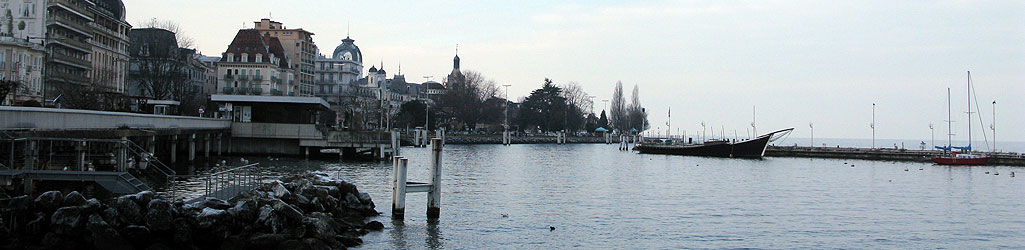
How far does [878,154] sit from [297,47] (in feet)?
287

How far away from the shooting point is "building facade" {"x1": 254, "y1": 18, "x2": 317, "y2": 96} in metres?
136

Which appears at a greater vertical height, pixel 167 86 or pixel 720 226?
pixel 167 86

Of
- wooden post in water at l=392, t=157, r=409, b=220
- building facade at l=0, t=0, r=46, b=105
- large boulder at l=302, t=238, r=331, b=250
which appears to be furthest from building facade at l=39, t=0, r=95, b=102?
large boulder at l=302, t=238, r=331, b=250

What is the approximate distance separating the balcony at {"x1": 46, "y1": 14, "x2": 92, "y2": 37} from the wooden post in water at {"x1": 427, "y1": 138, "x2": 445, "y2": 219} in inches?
2171

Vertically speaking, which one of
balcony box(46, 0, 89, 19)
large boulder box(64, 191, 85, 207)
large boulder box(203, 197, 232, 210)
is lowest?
large boulder box(203, 197, 232, 210)

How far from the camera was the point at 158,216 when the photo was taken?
18.5 metres

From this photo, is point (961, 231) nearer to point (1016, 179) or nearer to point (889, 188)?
point (889, 188)

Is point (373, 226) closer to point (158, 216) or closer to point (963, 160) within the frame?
point (158, 216)

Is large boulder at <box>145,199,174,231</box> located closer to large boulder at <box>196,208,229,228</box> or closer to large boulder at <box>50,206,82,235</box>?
large boulder at <box>196,208,229,228</box>

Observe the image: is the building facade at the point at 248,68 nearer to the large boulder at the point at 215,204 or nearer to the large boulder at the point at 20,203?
the large boulder at the point at 215,204

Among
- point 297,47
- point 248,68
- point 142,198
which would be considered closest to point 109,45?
point 248,68

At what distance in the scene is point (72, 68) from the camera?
75.4 meters

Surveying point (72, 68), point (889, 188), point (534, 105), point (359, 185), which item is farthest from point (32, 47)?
point (534, 105)

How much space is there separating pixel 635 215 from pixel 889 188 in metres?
24.0
